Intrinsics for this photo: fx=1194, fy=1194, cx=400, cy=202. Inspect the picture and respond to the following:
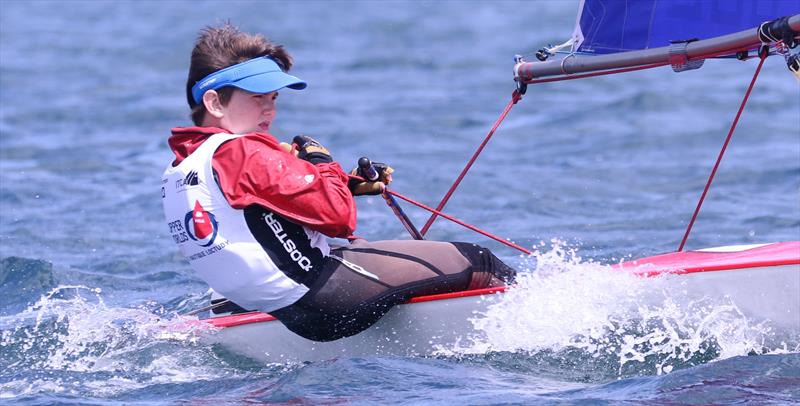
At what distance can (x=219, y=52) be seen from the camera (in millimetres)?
3449

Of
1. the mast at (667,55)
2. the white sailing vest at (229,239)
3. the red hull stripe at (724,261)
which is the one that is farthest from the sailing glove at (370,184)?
the mast at (667,55)

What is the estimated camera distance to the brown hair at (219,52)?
11.3 ft

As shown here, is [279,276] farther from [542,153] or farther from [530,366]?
[542,153]

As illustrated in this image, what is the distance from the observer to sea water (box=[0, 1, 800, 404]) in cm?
360

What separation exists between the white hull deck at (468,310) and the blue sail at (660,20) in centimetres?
90

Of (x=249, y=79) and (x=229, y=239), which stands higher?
(x=249, y=79)

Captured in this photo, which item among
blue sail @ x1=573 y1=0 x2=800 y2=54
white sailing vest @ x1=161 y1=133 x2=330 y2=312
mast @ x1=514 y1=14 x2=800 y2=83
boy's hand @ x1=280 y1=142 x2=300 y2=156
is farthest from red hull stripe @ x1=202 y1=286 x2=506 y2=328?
blue sail @ x1=573 y1=0 x2=800 y2=54

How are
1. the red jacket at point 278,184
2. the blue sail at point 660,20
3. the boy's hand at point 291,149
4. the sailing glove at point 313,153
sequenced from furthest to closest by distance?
the blue sail at point 660,20 < the boy's hand at point 291,149 < the sailing glove at point 313,153 < the red jacket at point 278,184

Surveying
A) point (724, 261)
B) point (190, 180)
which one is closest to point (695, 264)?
point (724, 261)

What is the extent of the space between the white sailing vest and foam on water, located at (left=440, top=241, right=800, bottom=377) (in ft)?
1.88

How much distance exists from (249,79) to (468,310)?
0.97m

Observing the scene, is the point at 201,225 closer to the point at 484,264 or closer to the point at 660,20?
the point at 484,264

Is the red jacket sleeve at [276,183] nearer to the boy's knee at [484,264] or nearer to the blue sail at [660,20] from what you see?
the boy's knee at [484,264]

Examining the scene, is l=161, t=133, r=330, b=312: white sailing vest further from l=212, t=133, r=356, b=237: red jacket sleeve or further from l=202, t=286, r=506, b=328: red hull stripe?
l=202, t=286, r=506, b=328: red hull stripe
